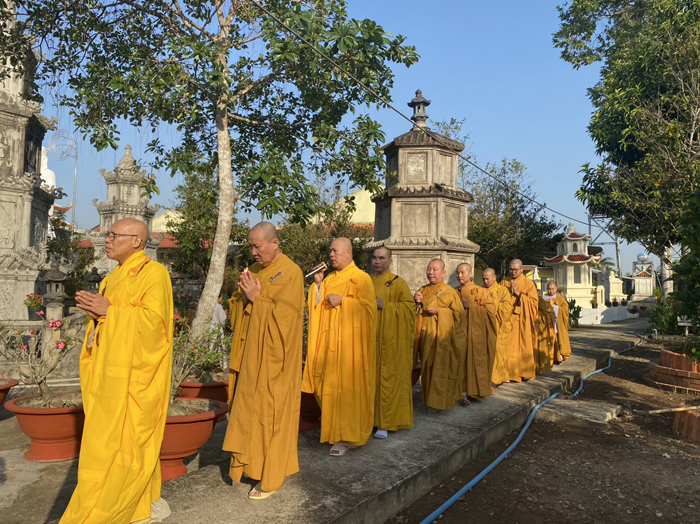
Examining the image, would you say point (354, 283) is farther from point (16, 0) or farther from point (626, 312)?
point (626, 312)

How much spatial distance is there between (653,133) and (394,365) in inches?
478

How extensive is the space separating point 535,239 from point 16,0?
22.7 m

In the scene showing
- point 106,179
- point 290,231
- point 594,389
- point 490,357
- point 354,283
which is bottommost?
point 594,389

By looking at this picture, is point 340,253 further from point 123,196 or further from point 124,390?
point 123,196

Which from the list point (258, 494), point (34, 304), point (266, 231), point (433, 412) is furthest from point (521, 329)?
point (34, 304)

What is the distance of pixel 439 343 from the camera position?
20.2 ft

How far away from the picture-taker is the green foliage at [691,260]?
17.4ft

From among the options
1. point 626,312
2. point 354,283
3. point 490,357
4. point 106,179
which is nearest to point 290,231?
point 106,179

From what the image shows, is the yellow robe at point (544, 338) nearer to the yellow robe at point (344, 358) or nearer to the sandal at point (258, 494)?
the yellow robe at point (344, 358)

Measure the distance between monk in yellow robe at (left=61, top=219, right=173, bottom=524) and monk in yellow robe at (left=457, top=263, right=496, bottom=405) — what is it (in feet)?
13.9

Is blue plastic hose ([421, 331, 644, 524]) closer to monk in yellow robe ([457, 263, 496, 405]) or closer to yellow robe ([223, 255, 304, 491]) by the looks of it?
monk in yellow robe ([457, 263, 496, 405])

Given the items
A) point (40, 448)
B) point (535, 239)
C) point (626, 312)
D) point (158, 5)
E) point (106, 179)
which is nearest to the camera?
point (40, 448)

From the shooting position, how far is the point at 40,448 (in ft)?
14.2

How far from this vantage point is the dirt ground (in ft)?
12.8
